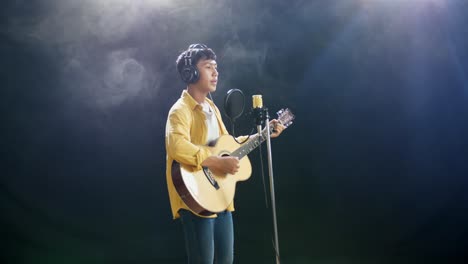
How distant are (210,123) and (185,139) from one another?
11.5 inches

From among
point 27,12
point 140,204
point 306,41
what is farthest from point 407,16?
point 27,12

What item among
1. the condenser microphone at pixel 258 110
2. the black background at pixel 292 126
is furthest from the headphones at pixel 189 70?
the black background at pixel 292 126

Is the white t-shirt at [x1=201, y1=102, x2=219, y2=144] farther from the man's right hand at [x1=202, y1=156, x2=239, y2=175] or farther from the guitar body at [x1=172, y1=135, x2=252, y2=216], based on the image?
the man's right hand at [x1=202, y1=156, x2=239, y2=175]

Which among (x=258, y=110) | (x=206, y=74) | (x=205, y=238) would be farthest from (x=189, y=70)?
(x=205, y=238)

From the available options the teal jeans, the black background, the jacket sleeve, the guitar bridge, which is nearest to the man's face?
the jacket sleeve

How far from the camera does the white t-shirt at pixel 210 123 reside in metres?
2.46

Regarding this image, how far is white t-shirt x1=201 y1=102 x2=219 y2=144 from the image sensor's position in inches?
96.7

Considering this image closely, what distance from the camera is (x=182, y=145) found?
85.9 inches

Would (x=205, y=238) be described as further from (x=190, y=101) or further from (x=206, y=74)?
(x=206, y=74)

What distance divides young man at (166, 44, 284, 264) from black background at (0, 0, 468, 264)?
1.50 metres

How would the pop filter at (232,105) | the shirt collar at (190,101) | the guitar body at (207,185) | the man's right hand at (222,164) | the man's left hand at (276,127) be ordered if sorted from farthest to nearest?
the man's left hand at (276,127) → the pop filter at (232,105) → the shirt collar at (190,101) → the man's right hand at (222,164) → the guitar body at (207,185)

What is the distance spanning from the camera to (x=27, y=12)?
144 inches

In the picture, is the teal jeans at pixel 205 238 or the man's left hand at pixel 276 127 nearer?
the teal jeans at pixel 205 238

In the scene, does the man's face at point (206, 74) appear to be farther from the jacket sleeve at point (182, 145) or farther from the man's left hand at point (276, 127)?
the man's left hand at point (276, 127)
